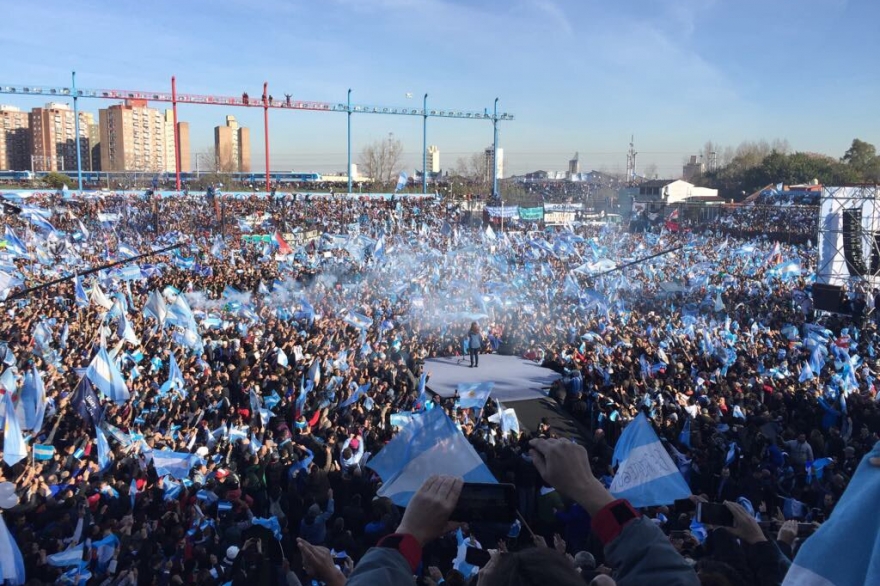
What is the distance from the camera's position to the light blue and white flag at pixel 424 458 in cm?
549

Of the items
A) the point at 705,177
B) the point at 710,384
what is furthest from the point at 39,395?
the point at 705,177

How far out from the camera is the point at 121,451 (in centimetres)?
800

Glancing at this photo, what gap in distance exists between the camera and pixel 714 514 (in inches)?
92.6

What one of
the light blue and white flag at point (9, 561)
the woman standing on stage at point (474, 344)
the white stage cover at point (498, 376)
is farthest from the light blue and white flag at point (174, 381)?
the woman standing on stage at point (474, 344)

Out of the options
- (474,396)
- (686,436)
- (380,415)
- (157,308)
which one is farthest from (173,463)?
(686,436)

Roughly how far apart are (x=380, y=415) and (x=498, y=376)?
5325mm

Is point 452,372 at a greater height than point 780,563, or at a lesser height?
lesser

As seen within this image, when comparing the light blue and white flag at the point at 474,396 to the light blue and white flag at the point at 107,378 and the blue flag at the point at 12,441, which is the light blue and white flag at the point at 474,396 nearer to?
the light blue and white flag at the point at 107,378

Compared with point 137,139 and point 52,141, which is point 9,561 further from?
point 137,139

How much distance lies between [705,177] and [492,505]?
76415mm

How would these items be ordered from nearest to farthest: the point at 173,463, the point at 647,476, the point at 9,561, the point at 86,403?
the point at 9,561 → the point at 647,476 → the point at 173,463 → the point at 86,403

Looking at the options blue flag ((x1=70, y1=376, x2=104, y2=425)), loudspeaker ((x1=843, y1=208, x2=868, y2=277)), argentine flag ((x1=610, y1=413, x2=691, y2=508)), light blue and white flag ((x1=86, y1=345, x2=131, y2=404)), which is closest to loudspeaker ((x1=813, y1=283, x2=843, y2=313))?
loudspeaker ((x1=843, y1=208, x2=868, y2=277))

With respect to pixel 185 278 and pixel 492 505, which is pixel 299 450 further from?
pixel 185 278

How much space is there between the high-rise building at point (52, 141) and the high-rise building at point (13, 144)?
2.88 meters
